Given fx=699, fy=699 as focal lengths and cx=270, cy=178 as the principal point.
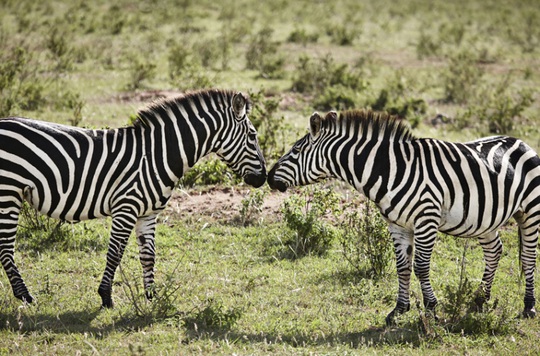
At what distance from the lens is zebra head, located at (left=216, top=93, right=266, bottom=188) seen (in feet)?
23.3

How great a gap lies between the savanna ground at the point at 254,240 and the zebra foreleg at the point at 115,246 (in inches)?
6.3

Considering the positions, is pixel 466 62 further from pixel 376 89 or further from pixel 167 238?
pixel 167 238

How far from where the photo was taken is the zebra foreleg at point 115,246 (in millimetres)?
6598

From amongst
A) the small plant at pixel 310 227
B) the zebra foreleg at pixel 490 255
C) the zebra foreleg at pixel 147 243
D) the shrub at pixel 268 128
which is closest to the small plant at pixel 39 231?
the zebra foreleg at pixel 147 243

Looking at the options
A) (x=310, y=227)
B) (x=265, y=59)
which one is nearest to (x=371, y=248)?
(x=310, y=227)

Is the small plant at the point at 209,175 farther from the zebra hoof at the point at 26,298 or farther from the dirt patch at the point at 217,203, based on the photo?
the zebra hoof at the point at 26,298

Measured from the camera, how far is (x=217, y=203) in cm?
986

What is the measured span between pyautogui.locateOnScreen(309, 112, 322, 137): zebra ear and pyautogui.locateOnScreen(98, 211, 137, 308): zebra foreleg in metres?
1.91

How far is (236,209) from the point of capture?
31.8ft

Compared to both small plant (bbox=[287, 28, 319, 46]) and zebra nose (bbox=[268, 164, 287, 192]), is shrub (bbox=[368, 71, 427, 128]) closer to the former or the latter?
small plant (bbox=[287, 28, 319, 46])

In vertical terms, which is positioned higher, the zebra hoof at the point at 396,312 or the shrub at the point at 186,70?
the shrub at the point at 186,70

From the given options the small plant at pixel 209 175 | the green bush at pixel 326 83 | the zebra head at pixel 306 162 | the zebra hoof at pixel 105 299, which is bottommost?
the zebra hoof at pixel 105 299

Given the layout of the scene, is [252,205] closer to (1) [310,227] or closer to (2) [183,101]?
(1) [310,227]

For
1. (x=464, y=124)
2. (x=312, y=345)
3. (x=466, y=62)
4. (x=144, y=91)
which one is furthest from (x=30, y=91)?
(x=466, y=62)
